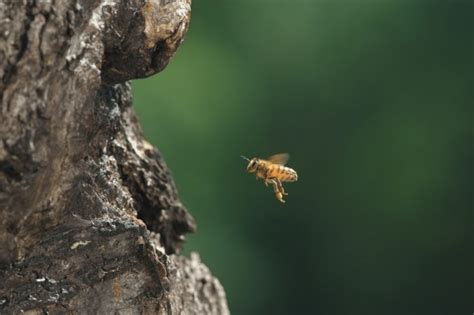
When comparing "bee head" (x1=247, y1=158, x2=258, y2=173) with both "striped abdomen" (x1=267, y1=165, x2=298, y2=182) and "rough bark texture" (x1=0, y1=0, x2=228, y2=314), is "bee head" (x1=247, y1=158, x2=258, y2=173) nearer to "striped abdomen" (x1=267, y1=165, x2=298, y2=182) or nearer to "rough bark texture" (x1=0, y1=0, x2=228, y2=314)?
"striped abdomen" (x1=267, y1=165, x2=298, y2=182)

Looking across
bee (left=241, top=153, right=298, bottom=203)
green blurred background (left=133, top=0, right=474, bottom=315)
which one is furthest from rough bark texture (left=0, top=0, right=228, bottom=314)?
green blurred background (left=133, top=0, right=474, bottom=315)

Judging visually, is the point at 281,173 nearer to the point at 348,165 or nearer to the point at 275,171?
the point at 275,171

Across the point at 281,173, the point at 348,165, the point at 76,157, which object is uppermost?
the point at 348,165

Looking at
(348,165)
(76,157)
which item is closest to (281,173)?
(76,157)

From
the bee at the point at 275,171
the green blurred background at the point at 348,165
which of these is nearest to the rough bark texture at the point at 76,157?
the bee at the point at 275,171

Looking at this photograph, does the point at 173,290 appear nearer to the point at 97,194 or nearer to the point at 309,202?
the point at 97,194
